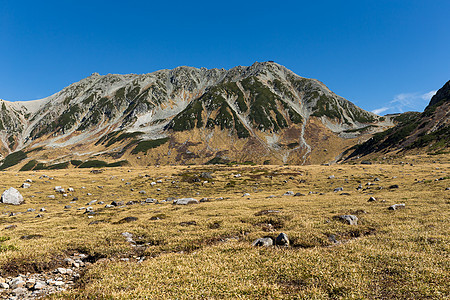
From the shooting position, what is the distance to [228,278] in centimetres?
916

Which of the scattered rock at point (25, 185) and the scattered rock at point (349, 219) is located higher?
the scattered rock at point (349, 219)

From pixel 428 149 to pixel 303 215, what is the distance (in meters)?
120

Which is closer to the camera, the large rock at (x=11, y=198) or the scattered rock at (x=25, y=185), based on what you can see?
the large rock at (x=11, y=198)

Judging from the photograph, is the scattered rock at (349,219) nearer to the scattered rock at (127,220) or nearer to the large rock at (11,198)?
the scattered rock at (127,220)

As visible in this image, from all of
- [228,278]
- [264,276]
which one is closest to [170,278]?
[228,278]

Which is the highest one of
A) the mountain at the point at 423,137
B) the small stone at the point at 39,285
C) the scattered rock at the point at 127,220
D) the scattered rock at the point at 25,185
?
the mountain at the point at 423,137

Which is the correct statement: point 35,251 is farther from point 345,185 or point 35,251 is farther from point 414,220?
point 345,185

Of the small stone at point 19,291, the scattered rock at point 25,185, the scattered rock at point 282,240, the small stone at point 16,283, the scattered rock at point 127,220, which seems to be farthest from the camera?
the scattered rock at point 25,185

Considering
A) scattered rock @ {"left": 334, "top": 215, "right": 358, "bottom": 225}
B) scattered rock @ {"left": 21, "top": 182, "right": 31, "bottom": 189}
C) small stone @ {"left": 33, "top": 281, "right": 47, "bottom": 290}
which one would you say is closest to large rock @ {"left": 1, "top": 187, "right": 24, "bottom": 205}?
scattered rock @ {"left": 21, "top": 182, "right": 31, "bottom": 189}

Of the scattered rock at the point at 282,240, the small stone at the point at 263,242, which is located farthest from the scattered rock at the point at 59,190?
the scattered rock at the point at 282,240

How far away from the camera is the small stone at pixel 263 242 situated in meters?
13.2

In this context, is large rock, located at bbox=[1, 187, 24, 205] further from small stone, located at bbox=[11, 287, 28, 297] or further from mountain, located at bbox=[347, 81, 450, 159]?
mountain, located at bbox=[347, 81, 450, 159]

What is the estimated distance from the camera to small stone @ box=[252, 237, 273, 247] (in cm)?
1323

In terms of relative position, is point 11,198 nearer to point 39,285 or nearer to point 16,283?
point 16,283
